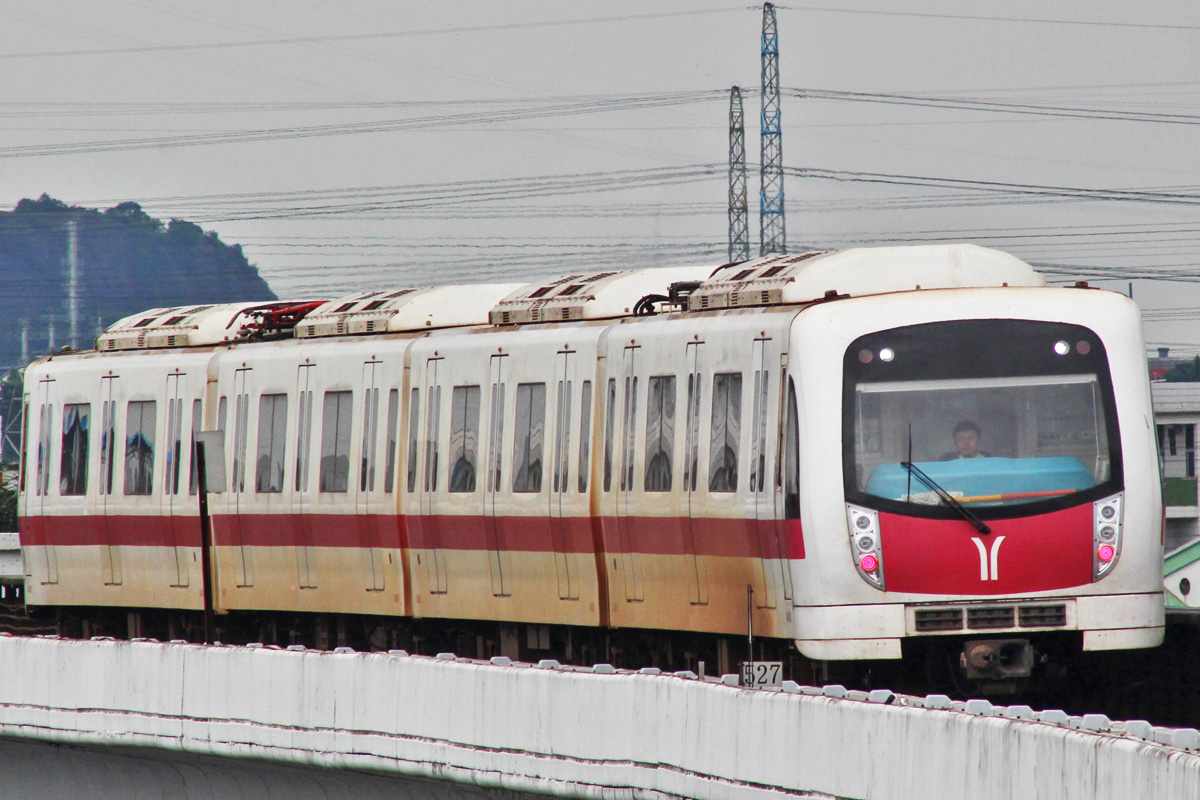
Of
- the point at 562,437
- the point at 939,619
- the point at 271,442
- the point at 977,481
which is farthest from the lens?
the point at 271,442

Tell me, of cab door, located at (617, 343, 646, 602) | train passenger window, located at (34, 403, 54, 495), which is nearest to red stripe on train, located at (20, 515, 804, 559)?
cab door, located at (617, 343, 646, 602)

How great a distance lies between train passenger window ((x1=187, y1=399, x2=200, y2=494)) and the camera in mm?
29938

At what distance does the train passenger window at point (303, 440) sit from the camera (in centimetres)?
2844

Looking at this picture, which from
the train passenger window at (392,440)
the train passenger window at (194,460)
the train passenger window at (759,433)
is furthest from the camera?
the train passenger window at (194,460)

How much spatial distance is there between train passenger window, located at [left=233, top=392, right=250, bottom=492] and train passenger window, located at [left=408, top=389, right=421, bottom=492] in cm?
298

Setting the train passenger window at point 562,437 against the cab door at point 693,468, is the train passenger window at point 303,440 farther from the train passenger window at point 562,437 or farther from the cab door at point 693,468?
the cab door at point 693,468

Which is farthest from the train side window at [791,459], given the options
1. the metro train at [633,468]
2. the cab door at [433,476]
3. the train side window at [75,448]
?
the train side window at [75,448]

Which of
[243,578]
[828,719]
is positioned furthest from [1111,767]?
[243,578]

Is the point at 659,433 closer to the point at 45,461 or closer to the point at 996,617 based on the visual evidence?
the point at 996,617

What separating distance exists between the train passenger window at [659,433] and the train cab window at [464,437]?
10.4 feet

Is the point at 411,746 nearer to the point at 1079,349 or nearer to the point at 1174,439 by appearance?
the point at 1079,349

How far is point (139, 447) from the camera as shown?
31.1 m

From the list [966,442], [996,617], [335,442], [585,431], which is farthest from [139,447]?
[996,617]

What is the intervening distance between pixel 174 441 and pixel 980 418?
40.7 feet
